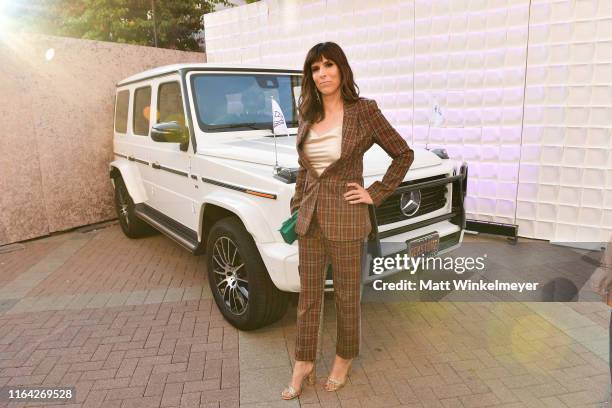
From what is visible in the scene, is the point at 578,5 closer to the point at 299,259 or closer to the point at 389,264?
the point at 389,264

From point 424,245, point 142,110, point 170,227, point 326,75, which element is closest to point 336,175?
point 326,75

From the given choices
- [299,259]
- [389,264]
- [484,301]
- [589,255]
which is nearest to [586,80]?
[589,255]

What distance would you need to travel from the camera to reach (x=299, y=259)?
110 inches

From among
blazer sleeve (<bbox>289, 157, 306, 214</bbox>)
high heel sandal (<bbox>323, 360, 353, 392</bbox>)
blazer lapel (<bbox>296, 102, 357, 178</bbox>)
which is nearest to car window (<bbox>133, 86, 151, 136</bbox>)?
blazer sleeve (<bbox>289, 157, 306, 214</bbox>)

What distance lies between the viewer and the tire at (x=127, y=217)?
20.6 feet

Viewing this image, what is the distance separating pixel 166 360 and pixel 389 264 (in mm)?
1802

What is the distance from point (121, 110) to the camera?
20.8 feet

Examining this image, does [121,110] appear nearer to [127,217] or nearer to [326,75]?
[127,217]

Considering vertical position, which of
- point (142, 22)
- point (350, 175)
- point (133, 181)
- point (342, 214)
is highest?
point (142, 22)

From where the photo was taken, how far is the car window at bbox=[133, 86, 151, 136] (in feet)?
17.0

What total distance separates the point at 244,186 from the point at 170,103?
1.71 meters

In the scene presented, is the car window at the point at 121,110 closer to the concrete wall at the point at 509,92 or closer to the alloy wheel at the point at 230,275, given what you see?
the alloy wheel at the point at 230,275

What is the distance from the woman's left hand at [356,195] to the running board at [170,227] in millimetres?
1960

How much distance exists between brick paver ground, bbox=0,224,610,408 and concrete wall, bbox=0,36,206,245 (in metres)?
2.15
